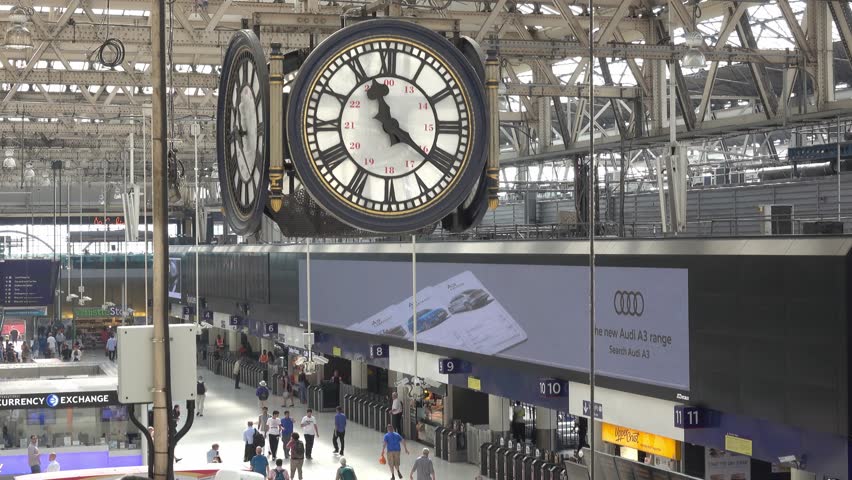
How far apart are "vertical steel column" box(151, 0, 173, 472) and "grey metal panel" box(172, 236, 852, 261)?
29.5 feet

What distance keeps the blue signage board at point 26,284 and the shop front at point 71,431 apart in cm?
1791

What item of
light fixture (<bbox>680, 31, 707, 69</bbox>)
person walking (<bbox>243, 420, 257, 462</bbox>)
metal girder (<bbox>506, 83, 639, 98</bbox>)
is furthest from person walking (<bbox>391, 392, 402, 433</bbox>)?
light fixture (<bbox>680, 31, 707, 69</bbox>)

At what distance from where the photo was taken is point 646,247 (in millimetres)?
15594

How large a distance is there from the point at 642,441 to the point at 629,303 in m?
2.11

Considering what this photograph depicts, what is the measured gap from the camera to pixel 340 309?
1041 inches

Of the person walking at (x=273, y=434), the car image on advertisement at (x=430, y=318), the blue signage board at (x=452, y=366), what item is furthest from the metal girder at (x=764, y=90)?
the person walking at (x=273, y=434)

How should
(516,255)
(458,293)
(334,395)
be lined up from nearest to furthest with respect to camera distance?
1. (516,255)
2. (458,293)
3. (334,395)

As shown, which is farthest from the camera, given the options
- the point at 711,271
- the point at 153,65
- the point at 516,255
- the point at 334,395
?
the point at 334,395

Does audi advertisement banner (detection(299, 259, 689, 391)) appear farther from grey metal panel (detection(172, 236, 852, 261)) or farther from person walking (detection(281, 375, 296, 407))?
person walking (detection(281, 375, 296, 407))

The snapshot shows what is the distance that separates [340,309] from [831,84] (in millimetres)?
11583

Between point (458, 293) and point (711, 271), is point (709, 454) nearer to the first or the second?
point (711, 271)

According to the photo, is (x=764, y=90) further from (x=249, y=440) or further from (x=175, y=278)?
(x=175, y=278)

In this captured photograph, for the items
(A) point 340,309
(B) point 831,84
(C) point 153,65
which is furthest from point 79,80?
(C) point 153,65

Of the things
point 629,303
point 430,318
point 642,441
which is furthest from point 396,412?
point 629,303
